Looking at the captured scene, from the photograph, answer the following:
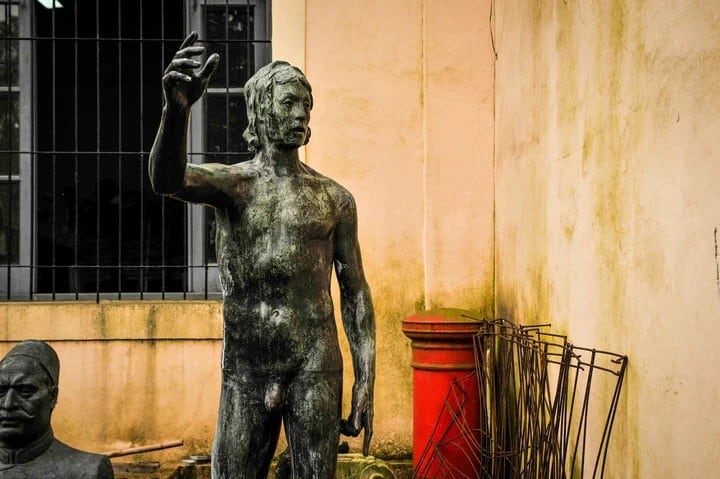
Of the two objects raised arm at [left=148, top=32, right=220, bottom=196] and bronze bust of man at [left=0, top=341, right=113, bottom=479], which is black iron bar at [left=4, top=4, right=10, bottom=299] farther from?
raised arm at [left=148, top=32, right=220, bottom=196]

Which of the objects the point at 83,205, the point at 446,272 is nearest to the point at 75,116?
the point at 83,205

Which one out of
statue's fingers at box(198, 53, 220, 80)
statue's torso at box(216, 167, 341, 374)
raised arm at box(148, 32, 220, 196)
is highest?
statue's fingers at box(198, 53, 220, 80)

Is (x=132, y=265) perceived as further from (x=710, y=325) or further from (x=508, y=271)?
(x=710, y=325)

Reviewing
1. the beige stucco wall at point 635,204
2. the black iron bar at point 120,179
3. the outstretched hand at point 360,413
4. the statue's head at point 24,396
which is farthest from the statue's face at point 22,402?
the black iron bar at point 120,179

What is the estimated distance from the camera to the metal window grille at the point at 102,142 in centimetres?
814

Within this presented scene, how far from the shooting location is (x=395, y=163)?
7961mm

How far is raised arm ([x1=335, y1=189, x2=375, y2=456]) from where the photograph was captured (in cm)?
421

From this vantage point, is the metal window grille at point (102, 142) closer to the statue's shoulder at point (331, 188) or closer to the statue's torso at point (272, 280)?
the statue's shoulder at point (331, 188)

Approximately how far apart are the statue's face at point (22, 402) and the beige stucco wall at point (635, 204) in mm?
2475

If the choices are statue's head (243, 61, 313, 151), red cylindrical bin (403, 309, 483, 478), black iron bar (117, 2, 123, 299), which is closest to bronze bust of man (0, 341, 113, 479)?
statue's head (243, 61, 313, 151)

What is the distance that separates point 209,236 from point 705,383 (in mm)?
4809

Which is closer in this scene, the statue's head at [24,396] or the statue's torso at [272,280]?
the statue's torso at [272,280]

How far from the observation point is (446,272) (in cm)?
792

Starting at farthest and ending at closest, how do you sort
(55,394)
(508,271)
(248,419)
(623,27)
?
(508,271)
(623,27)
(55,394)
(248,419)
